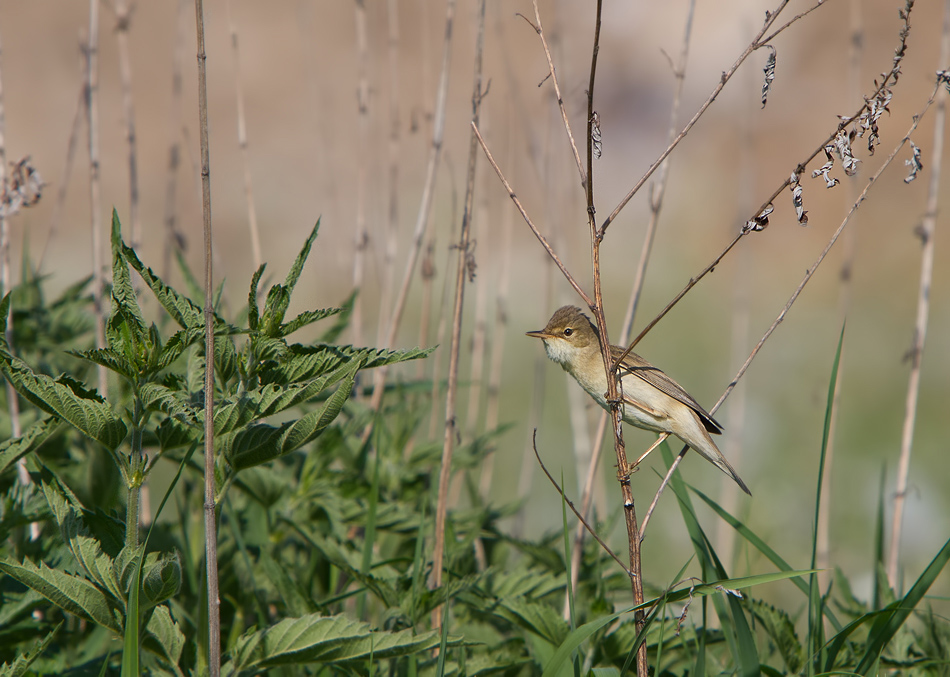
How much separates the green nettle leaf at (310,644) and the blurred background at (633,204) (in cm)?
339

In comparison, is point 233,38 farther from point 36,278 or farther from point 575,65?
point 575,65

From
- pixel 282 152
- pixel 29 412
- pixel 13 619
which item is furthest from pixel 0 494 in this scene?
pixel 282 152

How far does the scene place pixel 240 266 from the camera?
25.7 ft

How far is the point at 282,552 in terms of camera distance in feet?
8.63

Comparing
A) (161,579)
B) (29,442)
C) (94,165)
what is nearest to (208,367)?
(161,579)

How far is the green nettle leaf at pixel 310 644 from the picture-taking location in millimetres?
1522

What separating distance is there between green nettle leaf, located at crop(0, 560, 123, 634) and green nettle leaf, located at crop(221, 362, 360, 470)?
1.03 feet

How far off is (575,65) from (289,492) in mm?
6087

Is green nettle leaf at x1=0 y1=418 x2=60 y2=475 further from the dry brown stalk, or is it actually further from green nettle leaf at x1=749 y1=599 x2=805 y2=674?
green nettle leaf at x1=749 y1=599 x2=805 y2=674

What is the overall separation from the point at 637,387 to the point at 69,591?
1545 mm

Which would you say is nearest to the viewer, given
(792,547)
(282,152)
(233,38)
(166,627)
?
(166,627)

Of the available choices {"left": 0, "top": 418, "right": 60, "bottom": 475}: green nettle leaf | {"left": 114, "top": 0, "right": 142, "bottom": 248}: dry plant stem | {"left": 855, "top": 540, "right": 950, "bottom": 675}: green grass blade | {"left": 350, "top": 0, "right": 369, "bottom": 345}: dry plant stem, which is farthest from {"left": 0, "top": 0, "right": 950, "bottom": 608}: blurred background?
{"left": 855, "top": 540, "right": 950, "bottom": 675}: green grass blade

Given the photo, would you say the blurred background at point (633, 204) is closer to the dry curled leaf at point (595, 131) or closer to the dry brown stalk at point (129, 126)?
the dry brown stalk at point (129, 126)

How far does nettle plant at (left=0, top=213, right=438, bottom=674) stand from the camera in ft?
4.57
